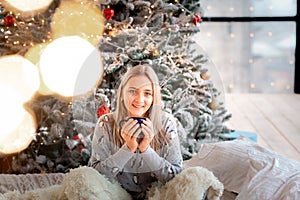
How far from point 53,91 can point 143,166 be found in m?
1.41

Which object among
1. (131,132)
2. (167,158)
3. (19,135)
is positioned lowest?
(19,135)

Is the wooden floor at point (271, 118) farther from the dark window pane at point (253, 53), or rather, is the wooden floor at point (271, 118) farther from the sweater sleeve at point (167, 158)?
the sweater sleeve at point (167, 158)

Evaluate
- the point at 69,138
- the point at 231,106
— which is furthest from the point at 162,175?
the point at 231,106

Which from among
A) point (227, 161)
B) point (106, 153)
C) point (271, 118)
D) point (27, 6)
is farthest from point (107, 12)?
point (271, 118)

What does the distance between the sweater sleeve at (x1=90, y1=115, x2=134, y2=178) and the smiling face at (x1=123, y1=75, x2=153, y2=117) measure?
4.7 inches

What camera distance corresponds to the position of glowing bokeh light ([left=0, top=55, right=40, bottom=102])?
10.1ft

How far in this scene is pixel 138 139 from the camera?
161cm

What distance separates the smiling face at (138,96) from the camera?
159 centimetres

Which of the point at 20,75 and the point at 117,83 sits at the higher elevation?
the point at 117,83

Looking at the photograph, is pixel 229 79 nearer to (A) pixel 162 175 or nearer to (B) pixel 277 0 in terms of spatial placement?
(B) pixel 277 0

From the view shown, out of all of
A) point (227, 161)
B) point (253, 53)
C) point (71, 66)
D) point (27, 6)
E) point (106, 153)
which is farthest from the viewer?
point (253, 53)

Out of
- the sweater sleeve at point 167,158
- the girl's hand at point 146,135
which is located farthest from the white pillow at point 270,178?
the girl's hand at point 146,135

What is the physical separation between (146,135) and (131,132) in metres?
0.05

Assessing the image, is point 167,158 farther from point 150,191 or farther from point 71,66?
point 71,66
